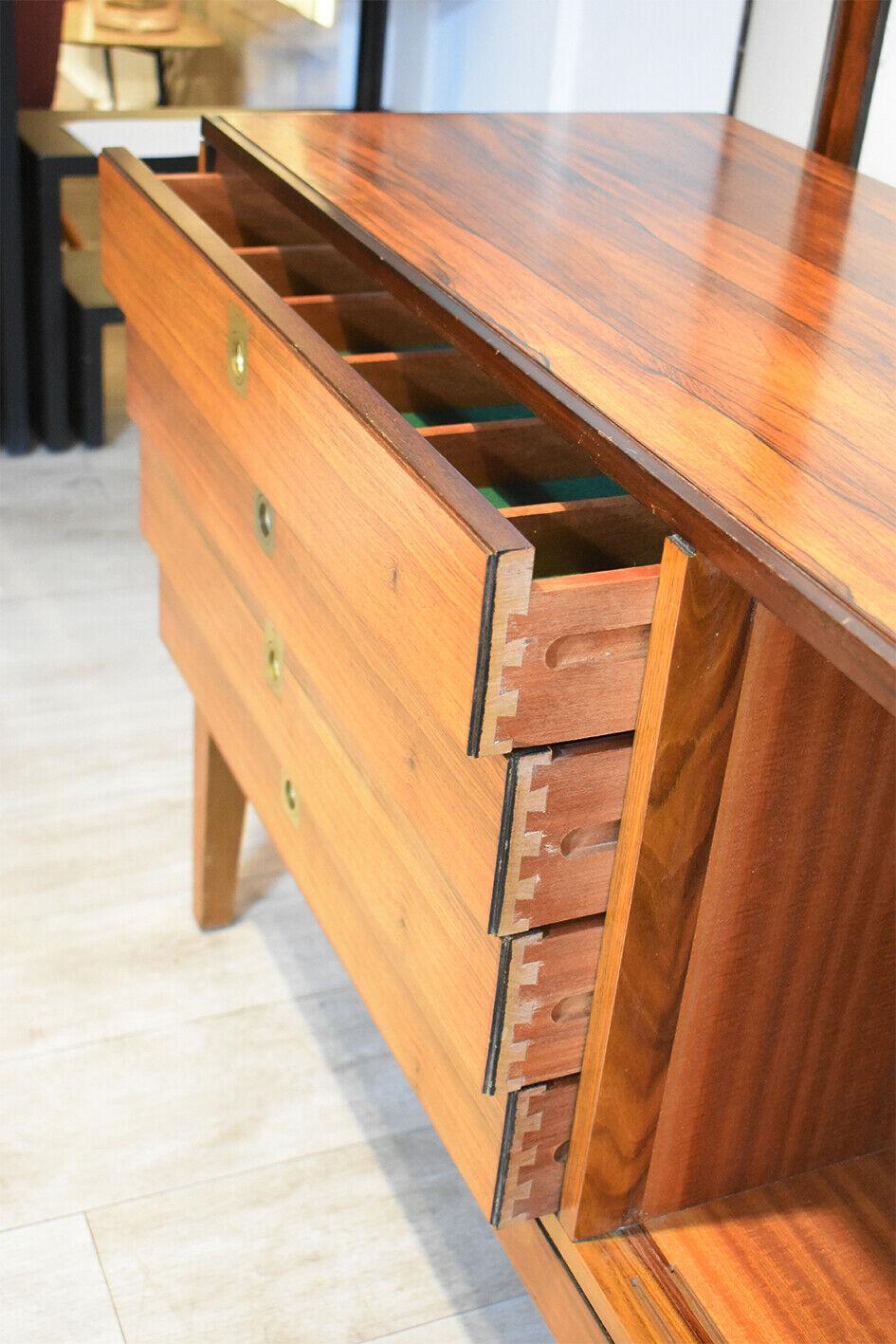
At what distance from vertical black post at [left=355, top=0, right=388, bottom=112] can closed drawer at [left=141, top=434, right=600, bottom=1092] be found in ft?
4.70

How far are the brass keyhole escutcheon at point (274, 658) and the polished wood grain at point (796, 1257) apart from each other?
0.41 metres

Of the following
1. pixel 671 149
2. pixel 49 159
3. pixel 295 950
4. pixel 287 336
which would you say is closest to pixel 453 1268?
pixel 295 950

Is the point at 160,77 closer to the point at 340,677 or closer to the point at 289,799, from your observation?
the point at 289,799

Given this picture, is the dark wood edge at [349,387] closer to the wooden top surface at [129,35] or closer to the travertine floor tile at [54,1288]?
the travertine floor tile at [54,1288]

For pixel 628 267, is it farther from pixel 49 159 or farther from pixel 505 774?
pixel 49 159

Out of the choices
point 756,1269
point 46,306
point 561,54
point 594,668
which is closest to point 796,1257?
point 756,1269

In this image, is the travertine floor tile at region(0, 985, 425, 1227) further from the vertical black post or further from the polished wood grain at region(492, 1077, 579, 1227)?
the vertical black post

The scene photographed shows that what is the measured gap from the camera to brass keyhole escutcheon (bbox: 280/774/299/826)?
104 centimetres

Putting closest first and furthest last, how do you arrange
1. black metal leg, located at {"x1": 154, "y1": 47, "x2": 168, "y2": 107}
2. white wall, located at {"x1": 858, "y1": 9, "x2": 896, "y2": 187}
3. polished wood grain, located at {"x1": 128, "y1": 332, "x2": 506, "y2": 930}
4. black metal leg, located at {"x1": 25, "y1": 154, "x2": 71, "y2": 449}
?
1. polished wood grain, located at {"x1": 128, "y1": 332, "x2": 506, "y2": 930}
2. white wall, located at {"x1": 858, "y1": 9, "x2": 896, "y2": 187}
3. black metal leg, located at {"x1": 25, "y1": 154, "x2": 71, "y2": 449}
4. black metal leg, located at {"x1": 154, "y1": 47, "x2": 168, "y2": 107}

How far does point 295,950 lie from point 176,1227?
342 mm

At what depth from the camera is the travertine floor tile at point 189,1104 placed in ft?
3.84

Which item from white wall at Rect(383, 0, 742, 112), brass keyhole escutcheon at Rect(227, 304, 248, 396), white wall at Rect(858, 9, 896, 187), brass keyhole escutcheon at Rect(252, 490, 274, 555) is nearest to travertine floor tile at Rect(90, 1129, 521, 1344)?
brass keyhole escutcheon at Rect(252, 490, 274, 555)

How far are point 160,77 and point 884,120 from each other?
1495 millimetres

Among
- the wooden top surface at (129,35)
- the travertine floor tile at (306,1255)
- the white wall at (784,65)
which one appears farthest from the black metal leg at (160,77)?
the travertine floor tile at (306,1255)
